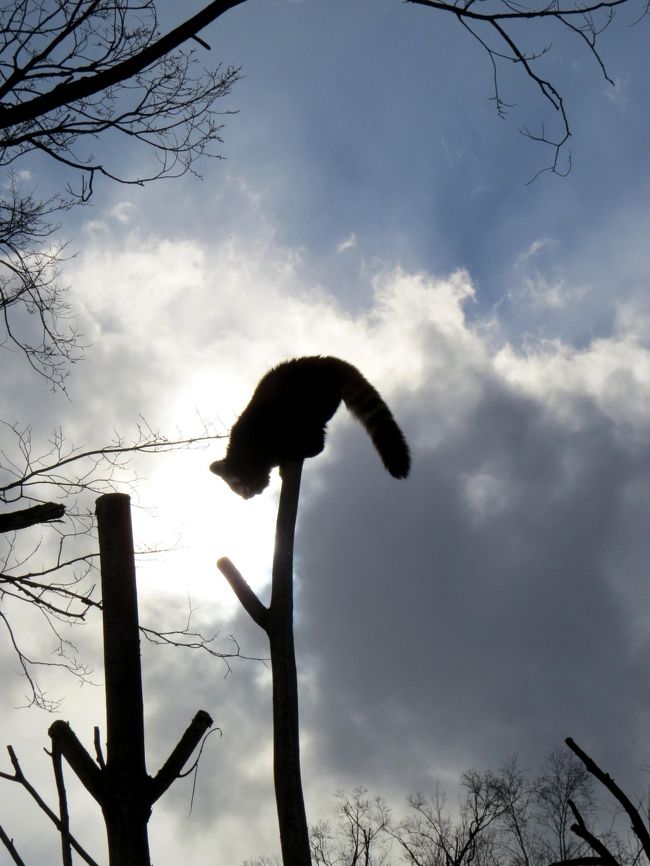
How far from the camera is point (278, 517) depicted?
167 inches

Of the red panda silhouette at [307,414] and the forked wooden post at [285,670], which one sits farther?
the red panda silhouette at [307,414]

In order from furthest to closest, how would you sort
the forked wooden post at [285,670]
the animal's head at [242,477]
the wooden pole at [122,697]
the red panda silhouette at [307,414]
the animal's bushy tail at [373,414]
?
1. the animal's head at [242,477]
2. the animal's bushy tail at [373,414]
3. the red panda silhouette at [307,414]
4. the forked wooden post at [285,670]
5. the wooden pole at [122,697]

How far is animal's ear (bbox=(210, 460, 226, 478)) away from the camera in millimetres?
8516

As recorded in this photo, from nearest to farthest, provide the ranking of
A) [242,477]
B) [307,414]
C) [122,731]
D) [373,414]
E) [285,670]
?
[122,731], [285,670], [307,414], [373,414], [242,477]

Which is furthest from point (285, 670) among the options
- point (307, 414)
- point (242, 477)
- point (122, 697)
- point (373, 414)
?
point (242, 477)

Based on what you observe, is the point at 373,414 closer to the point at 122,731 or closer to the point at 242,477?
the point at 242,477

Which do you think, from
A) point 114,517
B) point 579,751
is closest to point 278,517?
point 114,517

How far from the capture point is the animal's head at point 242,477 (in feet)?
27.1

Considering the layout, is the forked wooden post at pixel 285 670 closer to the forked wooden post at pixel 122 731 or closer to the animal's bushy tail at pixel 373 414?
the forked wooden post at pixel 122 731

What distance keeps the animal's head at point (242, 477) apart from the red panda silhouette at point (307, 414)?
0.01m

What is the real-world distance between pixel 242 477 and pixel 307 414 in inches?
73.9

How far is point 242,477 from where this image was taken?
8.31 metres

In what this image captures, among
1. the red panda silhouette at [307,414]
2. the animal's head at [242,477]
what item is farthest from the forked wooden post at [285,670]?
the animal's head at [242,477]

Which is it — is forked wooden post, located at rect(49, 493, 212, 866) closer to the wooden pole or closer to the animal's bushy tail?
the wooden pole
